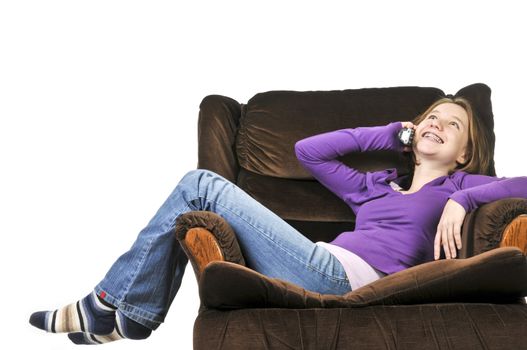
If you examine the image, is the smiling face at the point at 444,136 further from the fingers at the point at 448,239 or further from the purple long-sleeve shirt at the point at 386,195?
the fingers at the point at 448,239

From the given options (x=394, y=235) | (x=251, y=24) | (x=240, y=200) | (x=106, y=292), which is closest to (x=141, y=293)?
(x=106, y=292)

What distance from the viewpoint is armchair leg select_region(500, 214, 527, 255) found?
224cm

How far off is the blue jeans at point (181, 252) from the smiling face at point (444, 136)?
2.11 feet

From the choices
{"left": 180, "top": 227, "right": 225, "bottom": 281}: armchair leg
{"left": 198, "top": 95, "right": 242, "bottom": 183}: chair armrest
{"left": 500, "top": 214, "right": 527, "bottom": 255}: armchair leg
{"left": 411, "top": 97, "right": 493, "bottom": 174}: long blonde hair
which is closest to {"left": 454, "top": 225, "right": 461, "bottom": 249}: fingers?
{"left": 500, "top": 214, "right": 527, "bottom": 255}: armchair leg

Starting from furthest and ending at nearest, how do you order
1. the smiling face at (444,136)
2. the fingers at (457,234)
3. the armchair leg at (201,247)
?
the smiling face at (444,136) → the fingers at (457,234) → the armchair leg at (201,247)

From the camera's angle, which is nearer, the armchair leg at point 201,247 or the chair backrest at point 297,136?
the armchair leg at point 201,247

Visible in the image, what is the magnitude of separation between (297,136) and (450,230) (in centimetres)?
82

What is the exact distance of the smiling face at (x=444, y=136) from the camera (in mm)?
2729

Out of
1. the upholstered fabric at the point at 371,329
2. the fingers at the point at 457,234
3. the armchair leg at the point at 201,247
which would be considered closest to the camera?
the upholstered fabric at the point at 371,329

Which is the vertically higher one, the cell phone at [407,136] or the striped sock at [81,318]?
the cell phone at [407,136]

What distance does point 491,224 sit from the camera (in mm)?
2289

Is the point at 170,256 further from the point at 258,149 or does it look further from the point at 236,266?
the point at 258,149

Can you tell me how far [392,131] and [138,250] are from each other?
1038 millimetres

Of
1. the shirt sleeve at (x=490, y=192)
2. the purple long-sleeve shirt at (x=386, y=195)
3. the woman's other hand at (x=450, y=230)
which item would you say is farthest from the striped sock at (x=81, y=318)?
the shirt sleeve at (x=490, y=192)
